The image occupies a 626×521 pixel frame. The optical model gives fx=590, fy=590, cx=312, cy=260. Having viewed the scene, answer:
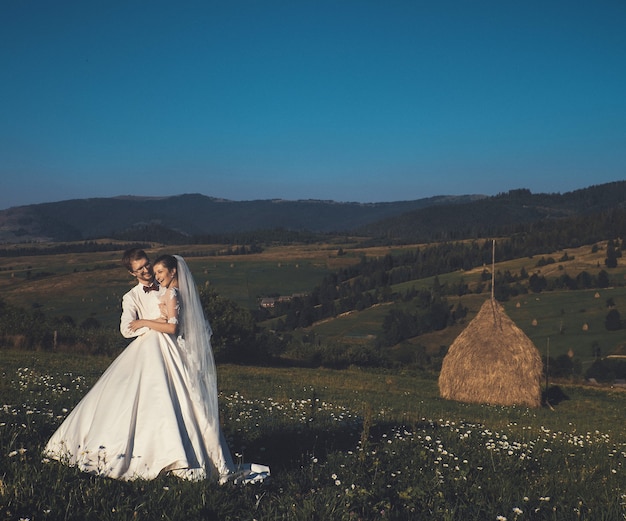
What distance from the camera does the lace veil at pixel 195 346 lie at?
680 centimetres

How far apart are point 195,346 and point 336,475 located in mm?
2250

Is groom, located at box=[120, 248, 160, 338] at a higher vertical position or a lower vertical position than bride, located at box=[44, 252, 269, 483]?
higher

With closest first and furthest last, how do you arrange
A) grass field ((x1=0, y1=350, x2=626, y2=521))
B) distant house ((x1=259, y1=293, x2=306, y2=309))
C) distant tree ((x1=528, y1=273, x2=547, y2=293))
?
1. grass field ((x1=0, y1=350, x2=626, y2=521))
2. distant tree ((x1=528, y1=273, x2=547, y2=293))
3. distant house ((x1=259, y1=293, x2=306, y2=309))

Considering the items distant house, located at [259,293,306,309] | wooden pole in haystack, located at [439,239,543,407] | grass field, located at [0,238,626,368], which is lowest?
distant house, located at [259,293,306,309]

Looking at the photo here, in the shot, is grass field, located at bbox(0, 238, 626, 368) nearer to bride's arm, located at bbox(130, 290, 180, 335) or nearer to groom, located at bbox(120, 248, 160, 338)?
groom, located at bbox(120, 248, 160, 338)

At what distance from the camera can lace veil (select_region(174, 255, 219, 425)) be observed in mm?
6797

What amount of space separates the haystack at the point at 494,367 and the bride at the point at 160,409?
17434 mm

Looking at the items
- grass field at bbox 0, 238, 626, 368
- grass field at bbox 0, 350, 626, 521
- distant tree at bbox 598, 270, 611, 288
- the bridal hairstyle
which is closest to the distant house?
grass field at bbox 0, 238, 626, 368

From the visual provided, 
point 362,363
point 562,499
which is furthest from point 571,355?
point 562,499

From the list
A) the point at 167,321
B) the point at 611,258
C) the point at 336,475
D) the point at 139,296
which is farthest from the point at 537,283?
the point at 167,321

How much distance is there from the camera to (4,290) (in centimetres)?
10788

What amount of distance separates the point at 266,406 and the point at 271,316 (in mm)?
90720

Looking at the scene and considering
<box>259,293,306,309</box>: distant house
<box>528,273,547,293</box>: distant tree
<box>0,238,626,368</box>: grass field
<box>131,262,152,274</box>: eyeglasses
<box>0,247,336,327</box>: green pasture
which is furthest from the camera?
<box>259,293,306,309</box>: distant house

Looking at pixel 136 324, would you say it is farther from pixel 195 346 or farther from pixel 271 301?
pixel 271 301
